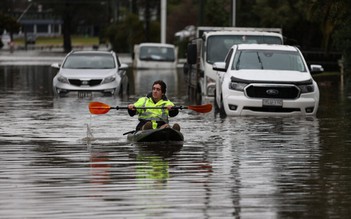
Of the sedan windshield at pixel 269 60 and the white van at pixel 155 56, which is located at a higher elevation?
the sedan windshield at pixel 269 60

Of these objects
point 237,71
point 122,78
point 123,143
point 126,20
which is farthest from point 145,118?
point 126,20

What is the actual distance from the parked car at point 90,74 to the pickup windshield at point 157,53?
93.8 ft

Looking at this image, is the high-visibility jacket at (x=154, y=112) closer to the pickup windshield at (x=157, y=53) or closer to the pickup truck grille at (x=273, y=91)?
the pickup truck grille at (x=273, y=91)

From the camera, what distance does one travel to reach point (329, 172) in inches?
585

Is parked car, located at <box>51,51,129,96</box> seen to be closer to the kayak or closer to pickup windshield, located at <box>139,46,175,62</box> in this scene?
the kayak

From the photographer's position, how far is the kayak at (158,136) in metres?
18.2

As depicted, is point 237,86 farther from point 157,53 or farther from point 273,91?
point 157,53

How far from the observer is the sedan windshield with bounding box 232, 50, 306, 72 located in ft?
85.7

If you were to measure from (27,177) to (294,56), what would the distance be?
43.1ft

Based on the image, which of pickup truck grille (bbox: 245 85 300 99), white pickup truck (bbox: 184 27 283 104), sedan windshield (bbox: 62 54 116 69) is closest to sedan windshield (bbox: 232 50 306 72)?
pickup truck grille (bbox: 245 85 300 99)

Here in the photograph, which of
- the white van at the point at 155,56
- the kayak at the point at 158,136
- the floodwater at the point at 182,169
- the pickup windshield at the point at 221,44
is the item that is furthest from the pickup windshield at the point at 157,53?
the kayak at the point at 158,136

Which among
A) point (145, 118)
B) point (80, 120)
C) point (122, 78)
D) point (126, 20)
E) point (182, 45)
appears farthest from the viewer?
point (126, 20)

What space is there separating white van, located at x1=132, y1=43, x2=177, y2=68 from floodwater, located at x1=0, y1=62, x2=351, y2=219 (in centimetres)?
3781

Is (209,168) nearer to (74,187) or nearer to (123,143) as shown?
(74,187)
